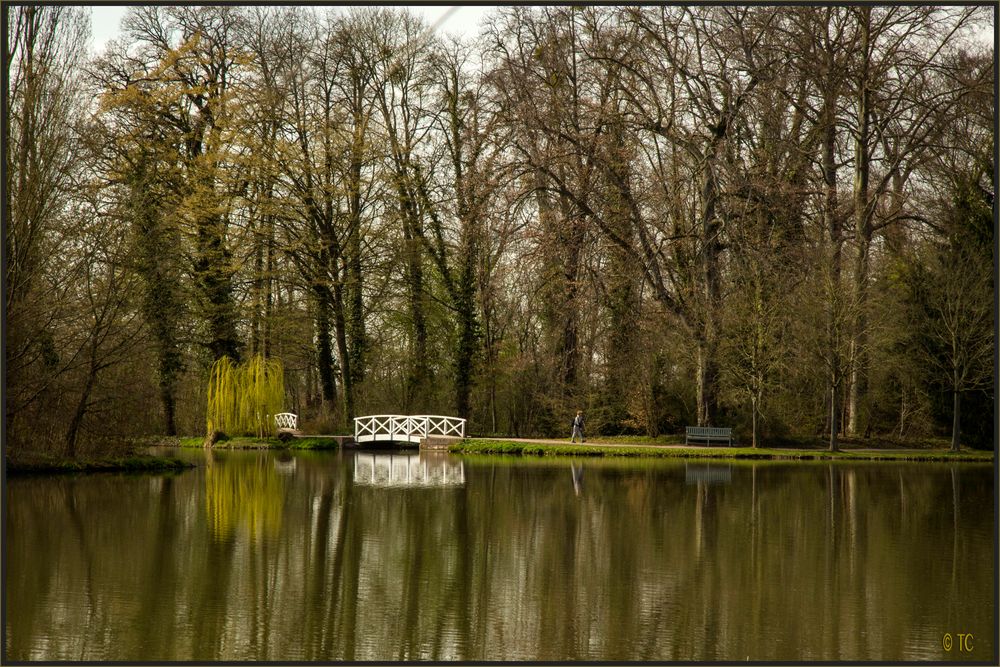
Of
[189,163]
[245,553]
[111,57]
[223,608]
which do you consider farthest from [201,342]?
[223,608]

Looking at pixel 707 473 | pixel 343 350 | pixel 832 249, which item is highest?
pixel 832 249

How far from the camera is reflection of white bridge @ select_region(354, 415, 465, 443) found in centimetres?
3419

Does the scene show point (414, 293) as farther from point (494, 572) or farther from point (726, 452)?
point (494, 572)

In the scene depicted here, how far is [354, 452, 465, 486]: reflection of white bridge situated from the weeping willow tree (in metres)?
3.23

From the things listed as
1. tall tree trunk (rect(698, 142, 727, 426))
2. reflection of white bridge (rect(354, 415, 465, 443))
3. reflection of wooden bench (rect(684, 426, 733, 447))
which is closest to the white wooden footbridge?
reflection of white bridge (rect(354, 415, 465, 443))

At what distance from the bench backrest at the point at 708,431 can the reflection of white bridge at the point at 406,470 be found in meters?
7.00

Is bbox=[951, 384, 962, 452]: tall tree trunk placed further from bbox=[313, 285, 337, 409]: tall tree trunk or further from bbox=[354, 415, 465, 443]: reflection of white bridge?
bbox=[313, 285, 337, 409]: tall tree trunk

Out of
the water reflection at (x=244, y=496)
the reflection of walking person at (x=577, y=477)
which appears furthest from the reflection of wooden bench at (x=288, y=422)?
the reflection of walking person at (x=577, y=477)

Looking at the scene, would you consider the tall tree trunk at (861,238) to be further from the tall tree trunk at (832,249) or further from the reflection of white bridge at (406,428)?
the reflection of white bridge at (406,428)

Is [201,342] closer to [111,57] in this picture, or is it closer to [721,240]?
[111,57]

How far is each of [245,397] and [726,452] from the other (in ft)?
46.9

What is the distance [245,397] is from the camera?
3388 centimetres

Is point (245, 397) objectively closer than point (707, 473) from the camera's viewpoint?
No

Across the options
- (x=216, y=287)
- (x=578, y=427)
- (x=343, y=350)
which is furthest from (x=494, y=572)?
(x=216, y=287)
